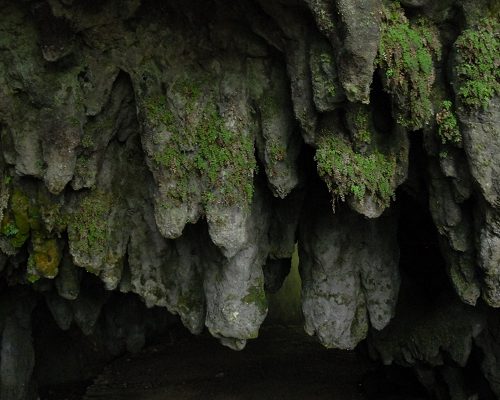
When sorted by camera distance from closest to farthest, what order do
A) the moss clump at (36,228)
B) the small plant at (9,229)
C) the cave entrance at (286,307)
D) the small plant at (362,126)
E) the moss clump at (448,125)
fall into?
the moss clump at (448,125), the small plant at (362,126), the moss clump at (36,228), the small plant at (9,229), the cave entrance at (286,307)

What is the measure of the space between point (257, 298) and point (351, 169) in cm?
308

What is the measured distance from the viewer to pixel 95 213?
1056 cm

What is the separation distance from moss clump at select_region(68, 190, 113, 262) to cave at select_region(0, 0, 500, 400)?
35mm

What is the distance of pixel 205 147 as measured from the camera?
9.71 metres

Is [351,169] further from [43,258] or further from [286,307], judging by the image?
[286,307]

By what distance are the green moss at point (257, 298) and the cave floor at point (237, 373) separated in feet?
17.0

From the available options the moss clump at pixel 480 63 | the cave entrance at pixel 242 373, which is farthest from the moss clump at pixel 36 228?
the moss clump at pixel 480 63

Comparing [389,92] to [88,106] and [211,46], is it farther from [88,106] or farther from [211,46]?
[88,106]

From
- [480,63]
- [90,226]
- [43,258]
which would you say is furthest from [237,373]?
[480,63]

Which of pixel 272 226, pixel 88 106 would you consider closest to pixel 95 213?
pixel 88 106

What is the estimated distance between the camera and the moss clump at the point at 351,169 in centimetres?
902

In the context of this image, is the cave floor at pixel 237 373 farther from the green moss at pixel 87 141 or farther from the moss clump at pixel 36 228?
the green moss at pixel 87 141

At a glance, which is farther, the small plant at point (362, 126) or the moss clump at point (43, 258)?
the moss clump at point (43, 258)

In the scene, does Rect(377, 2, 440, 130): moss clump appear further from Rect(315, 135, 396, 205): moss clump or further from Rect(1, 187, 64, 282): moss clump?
Rect(1, 187, 64, 282): moss clump
